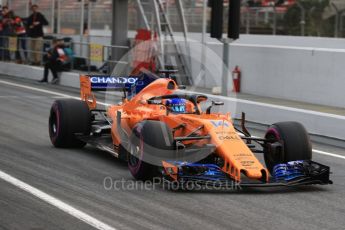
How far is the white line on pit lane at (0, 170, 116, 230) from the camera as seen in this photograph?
753cm

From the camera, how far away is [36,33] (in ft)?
91.3

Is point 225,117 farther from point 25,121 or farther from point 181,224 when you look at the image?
point 25,121

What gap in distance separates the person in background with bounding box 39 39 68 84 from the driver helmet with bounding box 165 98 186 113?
584 inches

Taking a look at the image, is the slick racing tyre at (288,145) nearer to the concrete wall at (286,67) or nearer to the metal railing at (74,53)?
A: the concrete wall at (286,67)

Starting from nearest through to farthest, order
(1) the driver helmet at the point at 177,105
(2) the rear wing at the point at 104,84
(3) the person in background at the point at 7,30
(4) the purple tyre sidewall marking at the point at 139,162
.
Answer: (4) the purple tyre sidewall marking at the point at 139,162
(1) the driver helmet at the point at 177,105
(2) the rear wing at the point at 104,84
(3) the person in background at the point at 7,30

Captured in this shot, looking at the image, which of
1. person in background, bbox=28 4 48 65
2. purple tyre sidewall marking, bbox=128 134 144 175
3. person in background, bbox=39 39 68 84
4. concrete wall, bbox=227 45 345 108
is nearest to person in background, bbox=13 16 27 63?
person in background, bbox=28 4 48 65

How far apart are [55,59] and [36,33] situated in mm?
3230

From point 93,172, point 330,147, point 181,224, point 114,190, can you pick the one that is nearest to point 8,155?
point 93,172

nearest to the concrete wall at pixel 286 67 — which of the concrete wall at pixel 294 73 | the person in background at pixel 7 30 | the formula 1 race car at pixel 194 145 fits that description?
the concrete wall at pixel 294 73

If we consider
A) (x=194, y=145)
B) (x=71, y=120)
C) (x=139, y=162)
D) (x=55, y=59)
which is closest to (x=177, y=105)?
(x=194, y=145)

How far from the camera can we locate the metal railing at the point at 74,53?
78.2 ft

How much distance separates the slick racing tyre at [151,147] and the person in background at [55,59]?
1565 cm

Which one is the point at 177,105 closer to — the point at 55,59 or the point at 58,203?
the point at 58,203

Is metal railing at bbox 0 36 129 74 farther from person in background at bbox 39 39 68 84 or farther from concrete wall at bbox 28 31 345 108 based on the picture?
concrete wall at bbox 28 31 345 108
